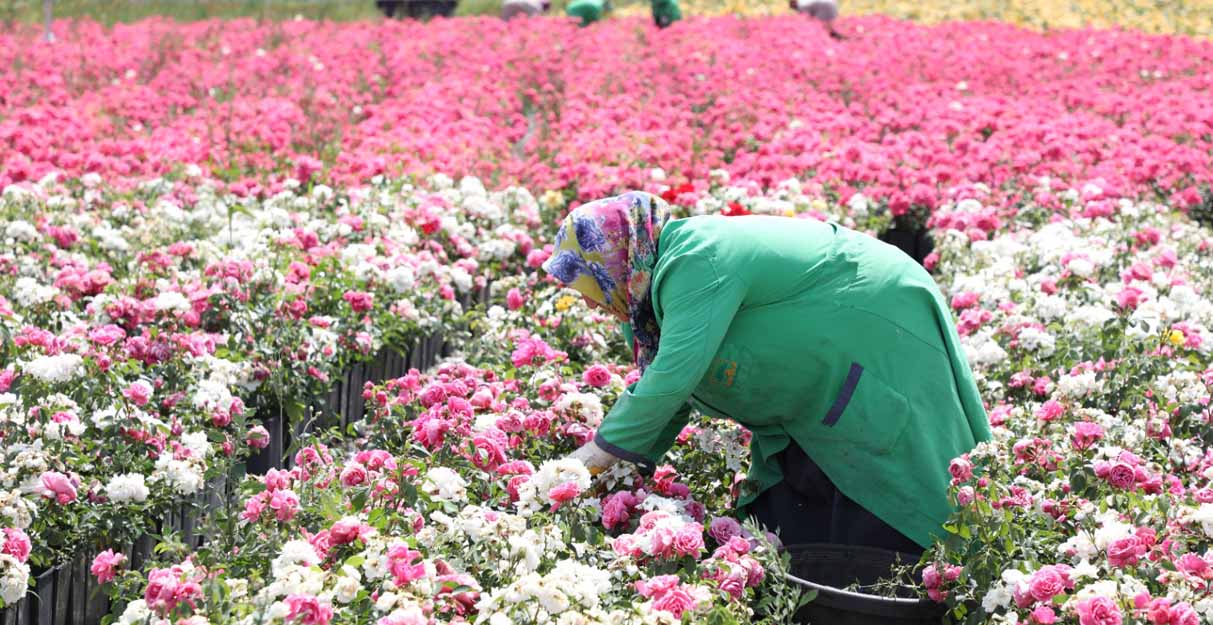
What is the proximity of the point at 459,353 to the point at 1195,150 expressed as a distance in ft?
14.4

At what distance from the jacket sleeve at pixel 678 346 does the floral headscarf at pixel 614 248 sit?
10 centimetres

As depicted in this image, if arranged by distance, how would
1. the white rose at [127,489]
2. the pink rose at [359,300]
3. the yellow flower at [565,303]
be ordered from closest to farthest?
the white rose at [127,489] < the pink rose at [359,300] < the yellow flower at [565,303]

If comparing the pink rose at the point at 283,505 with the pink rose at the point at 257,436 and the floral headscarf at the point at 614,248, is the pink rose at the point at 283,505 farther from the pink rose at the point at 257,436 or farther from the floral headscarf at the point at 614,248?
the floral headscarf at the point at 614,248

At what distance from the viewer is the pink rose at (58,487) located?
10.4 feet

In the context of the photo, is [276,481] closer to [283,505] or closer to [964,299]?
[283,505]

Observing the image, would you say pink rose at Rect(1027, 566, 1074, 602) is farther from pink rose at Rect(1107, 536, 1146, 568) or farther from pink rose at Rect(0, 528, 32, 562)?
pink rose at Rect(0, 528, 32, 562)

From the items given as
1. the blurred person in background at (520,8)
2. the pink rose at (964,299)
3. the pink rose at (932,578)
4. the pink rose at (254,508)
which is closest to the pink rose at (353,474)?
the pink rose at (254,508)

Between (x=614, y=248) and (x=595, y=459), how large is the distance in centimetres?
47

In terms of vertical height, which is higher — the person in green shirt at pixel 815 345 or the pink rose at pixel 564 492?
the person in green shirt at pixel 815 345

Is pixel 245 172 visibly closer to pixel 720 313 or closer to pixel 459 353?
pixel 459 353

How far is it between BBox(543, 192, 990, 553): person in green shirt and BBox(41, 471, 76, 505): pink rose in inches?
46.0

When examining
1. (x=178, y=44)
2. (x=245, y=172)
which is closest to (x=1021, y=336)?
(x=245, y=172)

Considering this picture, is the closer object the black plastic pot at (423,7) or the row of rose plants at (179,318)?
the row of rose plants at (179,318)

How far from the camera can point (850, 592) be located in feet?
9.21
